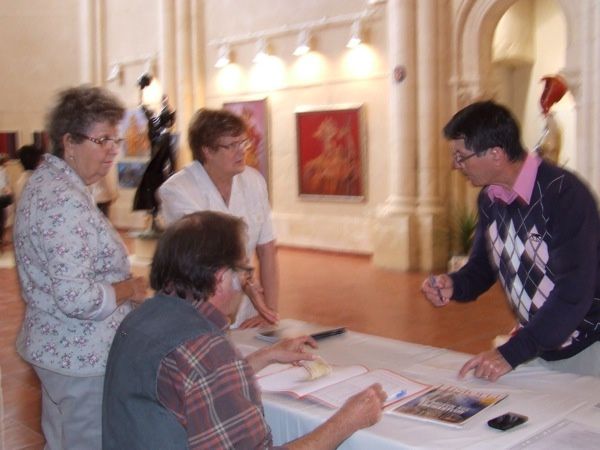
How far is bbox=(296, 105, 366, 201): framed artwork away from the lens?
10.7 metres

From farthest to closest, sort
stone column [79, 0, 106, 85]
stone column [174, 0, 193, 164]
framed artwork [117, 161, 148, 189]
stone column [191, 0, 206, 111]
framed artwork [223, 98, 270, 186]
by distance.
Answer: stone column [79, 0, 106, 85] → framed artwork [117, 161, 148, 189] → stone column [174, 0, 193, 164] → stone column [191, 0, 206, 111] → framed artwork [223, 98, 270, 186]

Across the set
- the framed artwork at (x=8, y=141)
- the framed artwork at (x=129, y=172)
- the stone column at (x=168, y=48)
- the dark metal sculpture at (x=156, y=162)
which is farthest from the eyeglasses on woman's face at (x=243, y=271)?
the framed artwork at (x=8, y=141)

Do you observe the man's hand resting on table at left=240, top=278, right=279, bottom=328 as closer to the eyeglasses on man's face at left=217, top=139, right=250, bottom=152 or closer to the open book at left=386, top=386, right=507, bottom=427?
the eyeglasses on man's face at left=217, top=139, right=250, bottom=152

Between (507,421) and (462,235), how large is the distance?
23.4 ft

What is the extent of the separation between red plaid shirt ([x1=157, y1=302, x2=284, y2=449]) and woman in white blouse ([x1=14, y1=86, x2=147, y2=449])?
28.3 inches

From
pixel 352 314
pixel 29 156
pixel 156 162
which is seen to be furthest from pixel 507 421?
pixel 156 162

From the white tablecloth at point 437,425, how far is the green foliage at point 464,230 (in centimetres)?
629

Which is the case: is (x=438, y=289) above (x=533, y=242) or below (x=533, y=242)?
below

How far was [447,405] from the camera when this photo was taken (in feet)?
6.27

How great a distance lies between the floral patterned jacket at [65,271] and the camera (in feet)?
6.86

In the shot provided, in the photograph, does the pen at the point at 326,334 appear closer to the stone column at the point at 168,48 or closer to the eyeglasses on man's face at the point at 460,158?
the eyeglasses on man's face at the point at 460,158

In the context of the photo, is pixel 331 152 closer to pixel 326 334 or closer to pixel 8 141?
pixel 326 334

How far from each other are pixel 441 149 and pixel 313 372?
761cm

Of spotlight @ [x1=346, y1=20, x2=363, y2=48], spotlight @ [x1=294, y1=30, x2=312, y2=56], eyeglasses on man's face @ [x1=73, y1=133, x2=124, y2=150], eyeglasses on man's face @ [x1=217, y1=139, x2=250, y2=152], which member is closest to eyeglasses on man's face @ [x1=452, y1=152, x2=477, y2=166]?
eyeglasses on man's face @ [x1=217, y1=139, x2=250, y2=152]
